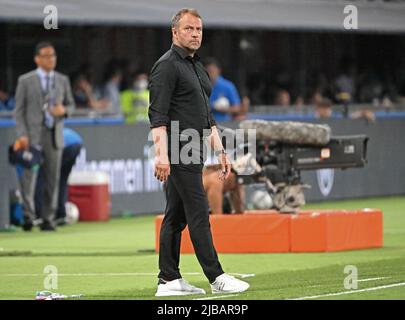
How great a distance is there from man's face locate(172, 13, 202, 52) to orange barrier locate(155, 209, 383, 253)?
424 cm

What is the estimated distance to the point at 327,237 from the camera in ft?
50.5

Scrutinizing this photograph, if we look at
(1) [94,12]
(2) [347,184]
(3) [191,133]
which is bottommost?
(2) [347,184]

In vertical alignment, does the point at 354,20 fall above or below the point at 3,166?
above

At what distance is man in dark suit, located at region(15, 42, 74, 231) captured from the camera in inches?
765

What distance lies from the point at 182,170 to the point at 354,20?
60.8 ft

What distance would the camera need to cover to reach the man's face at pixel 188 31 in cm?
1125

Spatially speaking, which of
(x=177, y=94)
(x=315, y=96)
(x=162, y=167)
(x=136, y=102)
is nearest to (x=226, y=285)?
(x=162, y=167)

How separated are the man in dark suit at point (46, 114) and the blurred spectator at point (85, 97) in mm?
5628

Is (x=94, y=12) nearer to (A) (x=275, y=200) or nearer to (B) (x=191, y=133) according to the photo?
(A) (x=275, y=200)

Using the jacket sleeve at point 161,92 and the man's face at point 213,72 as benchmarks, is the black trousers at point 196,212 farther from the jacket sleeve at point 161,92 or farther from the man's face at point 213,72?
the man's face at point 213,72

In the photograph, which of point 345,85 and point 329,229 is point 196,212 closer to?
point 329,229
